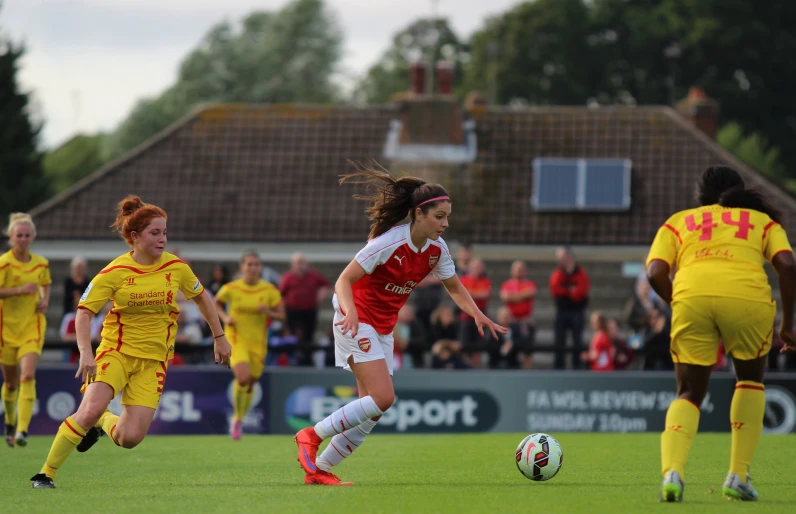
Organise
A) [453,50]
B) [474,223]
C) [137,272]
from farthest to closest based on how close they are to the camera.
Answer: [453,50] < [474,223] < [137,272]

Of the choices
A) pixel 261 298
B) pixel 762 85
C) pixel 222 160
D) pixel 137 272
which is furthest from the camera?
pixel 762 85

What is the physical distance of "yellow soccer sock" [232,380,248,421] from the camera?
52.3 feet

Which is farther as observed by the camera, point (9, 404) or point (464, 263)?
point (464, 263)

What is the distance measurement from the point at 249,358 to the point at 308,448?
7.02 meters

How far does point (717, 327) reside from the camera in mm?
7801

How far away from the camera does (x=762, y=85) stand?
58.2m

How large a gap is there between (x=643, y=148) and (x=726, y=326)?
2263 cm

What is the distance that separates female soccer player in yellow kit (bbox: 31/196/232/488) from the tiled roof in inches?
733

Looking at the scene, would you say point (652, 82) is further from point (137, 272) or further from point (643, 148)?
point (137, 272)

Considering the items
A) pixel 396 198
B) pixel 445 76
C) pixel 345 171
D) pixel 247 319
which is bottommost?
pixel 247 319

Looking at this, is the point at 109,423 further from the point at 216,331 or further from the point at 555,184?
the point at 555,184

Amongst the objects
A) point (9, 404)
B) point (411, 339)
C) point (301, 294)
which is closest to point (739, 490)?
point (9, 404)

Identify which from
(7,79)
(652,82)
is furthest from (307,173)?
(652,82)

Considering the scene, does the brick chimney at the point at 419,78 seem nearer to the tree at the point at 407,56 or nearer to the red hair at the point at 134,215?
the red hair at the point at 134,215
